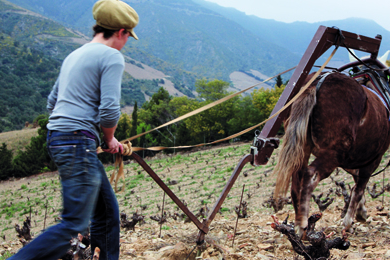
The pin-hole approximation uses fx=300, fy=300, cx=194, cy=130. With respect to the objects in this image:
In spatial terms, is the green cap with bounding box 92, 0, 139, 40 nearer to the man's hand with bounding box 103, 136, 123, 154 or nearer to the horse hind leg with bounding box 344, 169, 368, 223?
the man's hand with bounding box 103, 136, 123, 154

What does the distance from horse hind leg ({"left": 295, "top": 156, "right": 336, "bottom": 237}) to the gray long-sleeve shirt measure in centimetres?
229

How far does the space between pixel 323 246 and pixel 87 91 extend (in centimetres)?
252

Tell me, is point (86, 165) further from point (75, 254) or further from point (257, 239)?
point (257, 239)

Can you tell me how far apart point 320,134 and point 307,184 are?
590mm

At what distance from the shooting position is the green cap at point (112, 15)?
6.99ft

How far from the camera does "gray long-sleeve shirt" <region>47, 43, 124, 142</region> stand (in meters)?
2.04

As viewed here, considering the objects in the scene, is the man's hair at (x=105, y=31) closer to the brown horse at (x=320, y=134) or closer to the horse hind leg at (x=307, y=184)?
the brown horse at (x=320, y=134)

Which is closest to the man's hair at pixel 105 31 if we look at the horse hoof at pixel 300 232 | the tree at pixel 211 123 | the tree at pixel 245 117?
the horse hoof at pixel 300 232

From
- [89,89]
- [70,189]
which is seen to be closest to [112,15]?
[89,89]

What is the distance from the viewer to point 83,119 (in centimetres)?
208

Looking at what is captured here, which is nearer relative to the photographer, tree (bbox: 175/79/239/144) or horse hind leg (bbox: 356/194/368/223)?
horse hind leg (bbox: 356/194/368/223)

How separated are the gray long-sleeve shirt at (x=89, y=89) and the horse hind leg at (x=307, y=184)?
2294 mm

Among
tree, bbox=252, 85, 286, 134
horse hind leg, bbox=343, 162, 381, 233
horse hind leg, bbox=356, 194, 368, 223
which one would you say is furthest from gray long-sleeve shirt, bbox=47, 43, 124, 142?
tree, bbox=252, 85, 286, 134

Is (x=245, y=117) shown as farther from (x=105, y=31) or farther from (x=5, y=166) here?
(x=105, y=31)
